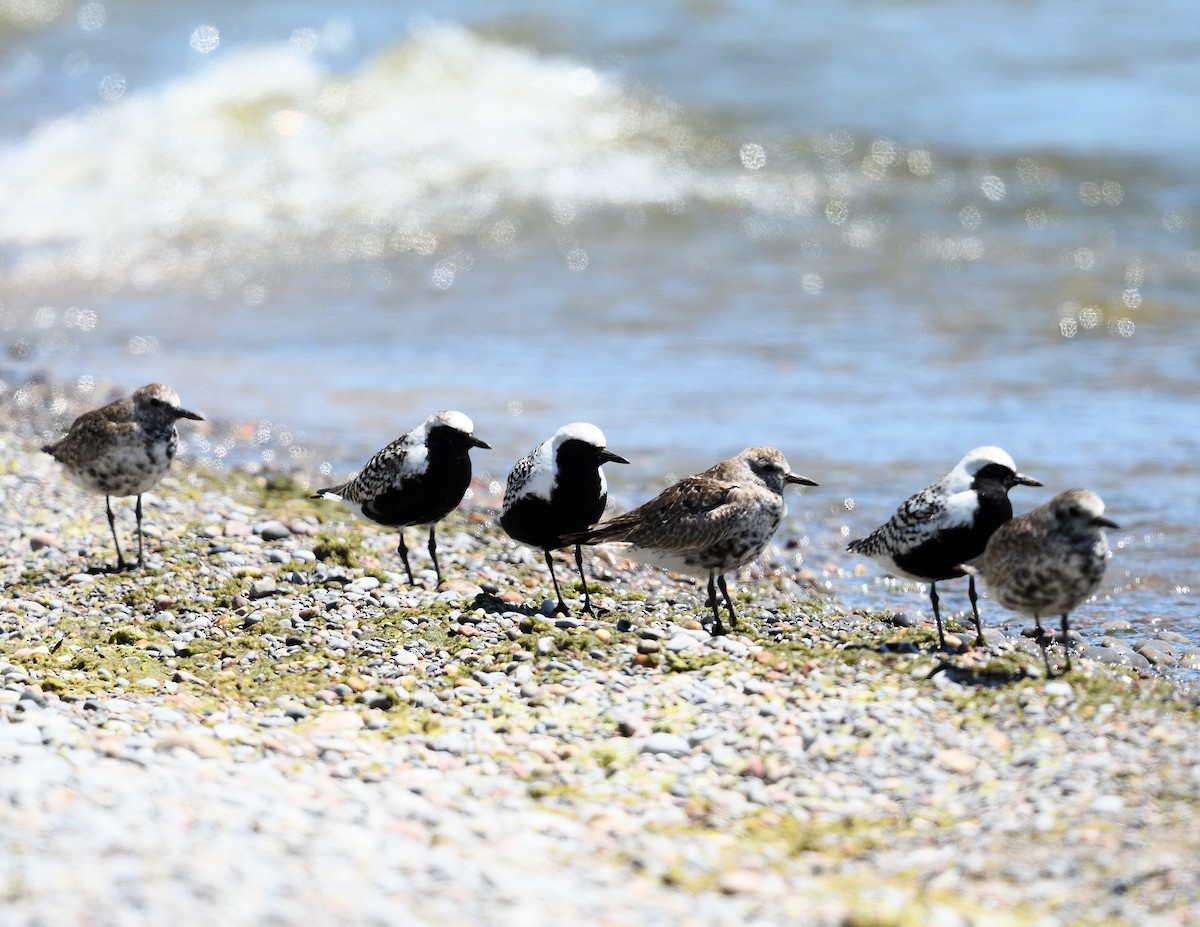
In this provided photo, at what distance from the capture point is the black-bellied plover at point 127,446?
9094 millimetres

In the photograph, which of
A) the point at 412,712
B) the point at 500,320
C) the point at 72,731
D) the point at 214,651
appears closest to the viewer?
the point at 72,731

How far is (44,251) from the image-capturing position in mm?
20125

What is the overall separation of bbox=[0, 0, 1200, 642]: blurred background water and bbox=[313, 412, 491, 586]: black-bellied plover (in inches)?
98.5

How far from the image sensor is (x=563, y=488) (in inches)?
326

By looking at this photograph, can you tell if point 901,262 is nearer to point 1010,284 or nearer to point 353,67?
point 1010,284

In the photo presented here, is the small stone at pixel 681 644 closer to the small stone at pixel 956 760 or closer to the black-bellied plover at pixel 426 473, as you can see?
the small stone at pixel 956 760

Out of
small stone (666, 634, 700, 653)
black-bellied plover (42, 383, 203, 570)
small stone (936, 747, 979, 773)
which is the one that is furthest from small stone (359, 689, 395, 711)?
black-bellied plover (42, 383, 203, 570)

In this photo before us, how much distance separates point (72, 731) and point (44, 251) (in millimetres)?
15490

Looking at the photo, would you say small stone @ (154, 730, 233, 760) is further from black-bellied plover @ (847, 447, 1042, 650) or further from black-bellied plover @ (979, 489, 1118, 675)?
black-bellied plover @ (979, 489, 1118, 675)

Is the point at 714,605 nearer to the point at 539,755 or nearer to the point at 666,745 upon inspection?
the point at 666,745

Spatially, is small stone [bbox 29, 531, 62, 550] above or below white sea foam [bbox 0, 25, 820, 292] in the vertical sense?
below

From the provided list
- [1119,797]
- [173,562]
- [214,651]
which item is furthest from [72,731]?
[1119,797]

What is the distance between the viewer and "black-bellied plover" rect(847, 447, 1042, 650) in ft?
24.8

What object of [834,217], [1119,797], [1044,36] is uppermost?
[1044,36]
